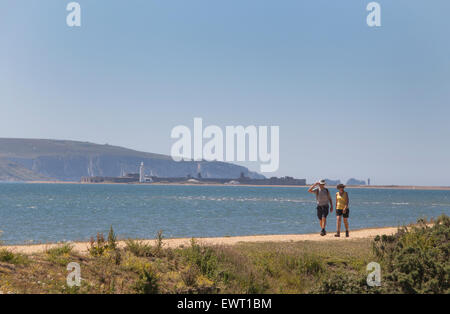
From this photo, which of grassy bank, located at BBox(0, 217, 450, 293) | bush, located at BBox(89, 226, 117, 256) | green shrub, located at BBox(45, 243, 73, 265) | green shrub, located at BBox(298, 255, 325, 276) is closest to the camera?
grassy bank, located at BBox(0, 217, 450, 293)

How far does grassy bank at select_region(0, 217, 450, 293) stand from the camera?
9953 millimetres

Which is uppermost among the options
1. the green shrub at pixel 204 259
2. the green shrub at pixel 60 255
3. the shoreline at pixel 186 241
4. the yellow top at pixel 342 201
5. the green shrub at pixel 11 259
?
the yellow top at pixel 342 201

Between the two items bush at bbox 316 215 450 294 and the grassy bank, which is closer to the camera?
the grassy bank

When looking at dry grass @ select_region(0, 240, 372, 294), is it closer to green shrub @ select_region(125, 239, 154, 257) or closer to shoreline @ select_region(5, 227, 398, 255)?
green shrub @ select_region(125, 239, 154, 257)

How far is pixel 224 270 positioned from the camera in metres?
11.4

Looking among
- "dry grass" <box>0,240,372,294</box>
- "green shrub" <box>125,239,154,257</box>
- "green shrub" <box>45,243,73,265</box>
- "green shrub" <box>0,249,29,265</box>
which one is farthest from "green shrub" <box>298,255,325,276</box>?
"green shrub" <box>0,249,29,265</box>

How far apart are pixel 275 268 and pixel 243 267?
33.2 inches

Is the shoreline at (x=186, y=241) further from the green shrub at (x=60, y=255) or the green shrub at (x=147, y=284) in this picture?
the green shrub at (x=147, y=284)

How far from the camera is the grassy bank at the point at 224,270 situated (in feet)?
32.7

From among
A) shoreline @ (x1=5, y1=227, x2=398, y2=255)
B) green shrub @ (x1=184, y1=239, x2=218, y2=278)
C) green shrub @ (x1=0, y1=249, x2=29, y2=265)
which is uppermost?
green shrub @ (x1=0, y1=249, x2=29, y2=265)

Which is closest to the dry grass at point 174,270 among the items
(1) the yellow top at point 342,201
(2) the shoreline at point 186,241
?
(2) the shoreline at point 186,241
